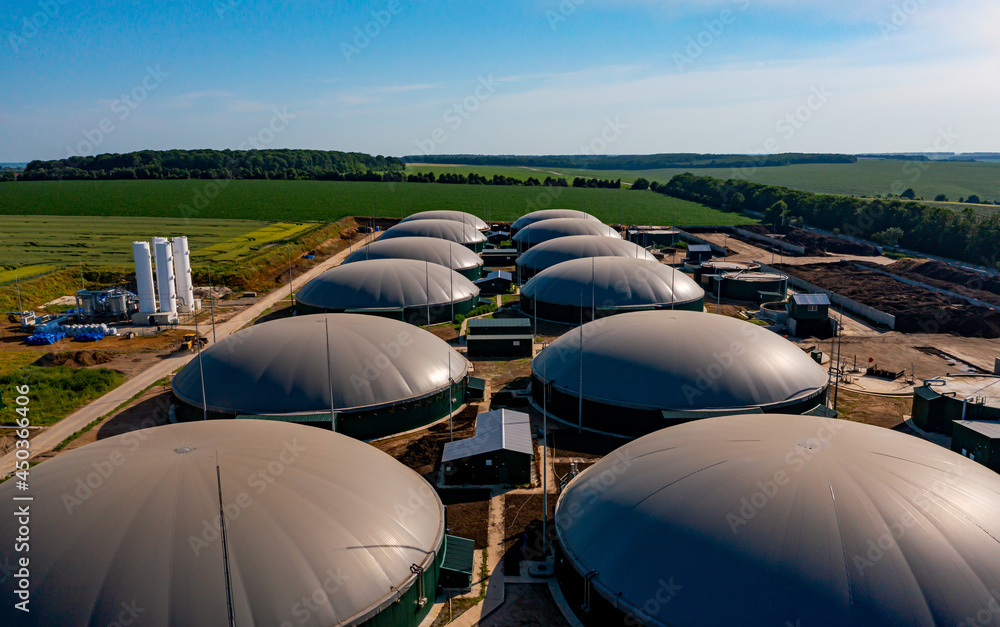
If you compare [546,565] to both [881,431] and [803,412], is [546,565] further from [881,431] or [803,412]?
[803,412]

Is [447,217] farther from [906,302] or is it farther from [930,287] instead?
[930,287]

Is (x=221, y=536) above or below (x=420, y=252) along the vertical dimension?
below

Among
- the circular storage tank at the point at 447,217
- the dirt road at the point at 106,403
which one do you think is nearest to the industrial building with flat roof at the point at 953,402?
the dirt road at the point at 106,403

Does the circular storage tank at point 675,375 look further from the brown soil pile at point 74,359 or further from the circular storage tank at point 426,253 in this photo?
the circular storage tank at point 426,253

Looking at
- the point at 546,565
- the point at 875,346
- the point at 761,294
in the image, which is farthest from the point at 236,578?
the point at 761,294

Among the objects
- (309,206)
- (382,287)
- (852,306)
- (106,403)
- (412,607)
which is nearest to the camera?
(412,607)

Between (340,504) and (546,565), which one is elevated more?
(340,504)
